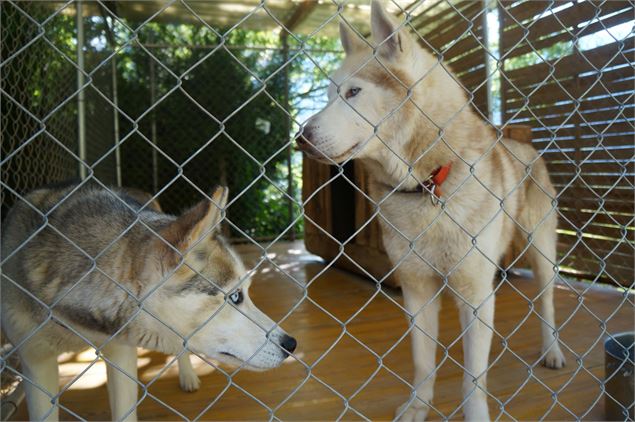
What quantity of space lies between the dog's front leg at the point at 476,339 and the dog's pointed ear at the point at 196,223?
1.11 m

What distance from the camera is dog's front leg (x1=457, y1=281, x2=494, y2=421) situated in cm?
198

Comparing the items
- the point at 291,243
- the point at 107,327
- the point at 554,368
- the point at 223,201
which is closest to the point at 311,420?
the point at 107,327

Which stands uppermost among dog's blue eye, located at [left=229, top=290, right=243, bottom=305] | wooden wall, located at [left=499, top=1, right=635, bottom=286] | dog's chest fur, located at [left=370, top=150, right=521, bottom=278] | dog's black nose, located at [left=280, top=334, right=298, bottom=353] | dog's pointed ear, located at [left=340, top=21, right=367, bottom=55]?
dog's pointed ear, located at [left=340, top=21, right=367, bottom=55]

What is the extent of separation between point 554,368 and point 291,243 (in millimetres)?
5034

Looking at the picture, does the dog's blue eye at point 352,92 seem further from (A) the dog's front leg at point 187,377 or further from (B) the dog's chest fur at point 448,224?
(A) the dog's front leg at point 187,377

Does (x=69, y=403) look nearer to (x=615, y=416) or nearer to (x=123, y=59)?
(x=615, y=416)

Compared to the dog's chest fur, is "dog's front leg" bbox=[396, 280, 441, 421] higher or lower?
lower

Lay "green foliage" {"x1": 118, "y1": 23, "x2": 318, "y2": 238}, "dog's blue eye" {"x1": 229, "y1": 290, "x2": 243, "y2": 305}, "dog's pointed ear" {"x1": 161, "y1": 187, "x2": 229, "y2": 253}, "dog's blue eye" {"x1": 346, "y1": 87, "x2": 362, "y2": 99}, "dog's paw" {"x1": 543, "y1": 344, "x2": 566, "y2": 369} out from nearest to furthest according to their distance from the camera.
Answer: "dog's pointed ear" {"x1": 161, "y1": 187, "x2": 229, "y2": 253}, "dog's blue eye" {"x1": 229, "y1": 290, "x2": 243, "y2": 305}, "dog's blue eye" {"x1": 346, "y1": 87, "x2": 362, "y2": 99}, "dog's paw" {"x1": 543, "y1": 344, "x2": 566, "y2": 369}, "green foliage" {"x1": 118, "y1": 23, "x2": 318, "y2": 238}

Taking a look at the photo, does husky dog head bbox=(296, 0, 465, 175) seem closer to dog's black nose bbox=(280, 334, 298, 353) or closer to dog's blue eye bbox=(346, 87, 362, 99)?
dog's blue eye bbox=(346, 87, 362, 99)

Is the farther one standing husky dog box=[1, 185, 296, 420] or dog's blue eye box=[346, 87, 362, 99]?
dog's blue eye box=[346, 87, 362, 99]

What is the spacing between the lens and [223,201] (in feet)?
4.71

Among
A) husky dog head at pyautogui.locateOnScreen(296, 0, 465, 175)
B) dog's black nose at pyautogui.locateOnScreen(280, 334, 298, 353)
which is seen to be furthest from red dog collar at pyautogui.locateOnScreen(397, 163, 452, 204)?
dog's black nose at pyautogui.locateOnScreen(280, 334, 298, 353)

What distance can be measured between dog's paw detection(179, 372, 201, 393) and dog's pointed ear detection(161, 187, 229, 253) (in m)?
1.24

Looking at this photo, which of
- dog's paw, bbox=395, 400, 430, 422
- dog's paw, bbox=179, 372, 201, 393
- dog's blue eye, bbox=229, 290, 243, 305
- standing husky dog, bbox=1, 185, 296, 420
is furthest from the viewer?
dog's paw, bbox=179, 372, 201, 393
